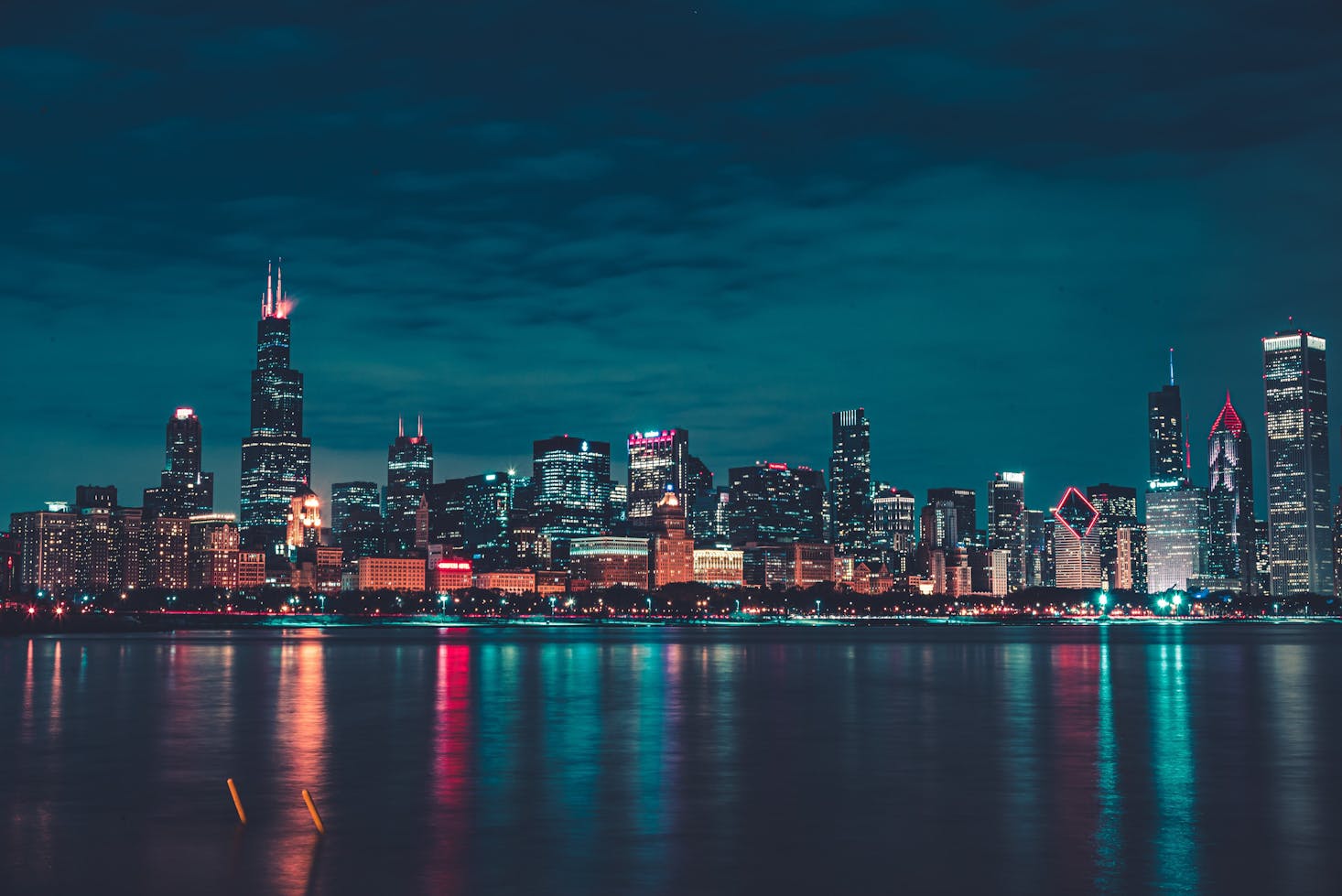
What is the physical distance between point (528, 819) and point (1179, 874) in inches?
517

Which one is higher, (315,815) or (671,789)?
(315,815)

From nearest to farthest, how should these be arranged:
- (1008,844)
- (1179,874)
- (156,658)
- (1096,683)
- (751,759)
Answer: (1179,874)
(1008,844)
(751,759)
(1096,683)
(156,658)

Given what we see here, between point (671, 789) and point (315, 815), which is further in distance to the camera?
point (671, 789)

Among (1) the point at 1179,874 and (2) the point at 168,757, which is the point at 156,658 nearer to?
(2) the point at 168,757

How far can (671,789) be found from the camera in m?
34.8

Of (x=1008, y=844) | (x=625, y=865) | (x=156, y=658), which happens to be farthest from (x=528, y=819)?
(x=156, y=658)

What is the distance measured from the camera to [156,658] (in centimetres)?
12044

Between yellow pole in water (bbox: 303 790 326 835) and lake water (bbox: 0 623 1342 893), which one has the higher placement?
yellow pole in water (bbox: 303 790 326 835)

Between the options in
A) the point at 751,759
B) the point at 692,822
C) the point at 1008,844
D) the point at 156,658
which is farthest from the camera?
the point at 156,658

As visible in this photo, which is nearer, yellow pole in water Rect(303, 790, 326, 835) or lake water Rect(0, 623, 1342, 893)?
lake water Rect(0, 623, 1342, 893)

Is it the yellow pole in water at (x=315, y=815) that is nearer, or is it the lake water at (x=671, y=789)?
the lake water at (x=671, y=789)

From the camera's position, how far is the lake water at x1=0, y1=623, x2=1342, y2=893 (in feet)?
78.6

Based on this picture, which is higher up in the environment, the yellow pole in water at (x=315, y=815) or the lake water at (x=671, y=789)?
the yellow pole in water at (x=315, y=815)

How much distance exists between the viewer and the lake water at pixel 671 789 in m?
24.0
